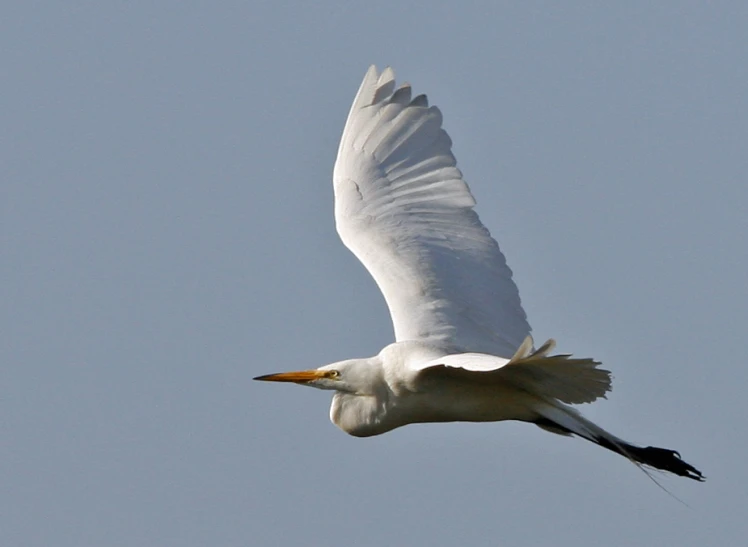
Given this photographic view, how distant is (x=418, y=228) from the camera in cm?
993

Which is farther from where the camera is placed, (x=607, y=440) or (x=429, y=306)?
(x=429, y=306)

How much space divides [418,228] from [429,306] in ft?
2.88

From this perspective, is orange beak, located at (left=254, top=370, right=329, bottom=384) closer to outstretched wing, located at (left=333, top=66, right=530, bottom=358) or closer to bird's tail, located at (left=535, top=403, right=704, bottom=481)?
outstretched wing, located at (left=333, top=66, right=530, bottom=358)

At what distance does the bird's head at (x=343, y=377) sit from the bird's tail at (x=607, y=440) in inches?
42.5

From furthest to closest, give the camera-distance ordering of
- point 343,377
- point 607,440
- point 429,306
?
1. point 429,306
2. point 343,377
3. point 607,440

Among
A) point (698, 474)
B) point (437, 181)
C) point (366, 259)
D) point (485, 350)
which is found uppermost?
point (437, 181)

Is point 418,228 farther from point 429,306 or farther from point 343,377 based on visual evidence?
point 343,377

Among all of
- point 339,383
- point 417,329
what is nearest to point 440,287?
point 417,329

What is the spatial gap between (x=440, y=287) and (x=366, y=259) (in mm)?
641

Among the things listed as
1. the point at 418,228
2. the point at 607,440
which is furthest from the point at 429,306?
the point at 607,440

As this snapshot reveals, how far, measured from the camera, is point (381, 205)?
1016 centimetres

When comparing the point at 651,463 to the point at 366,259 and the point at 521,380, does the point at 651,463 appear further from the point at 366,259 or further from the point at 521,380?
the point at 366,259

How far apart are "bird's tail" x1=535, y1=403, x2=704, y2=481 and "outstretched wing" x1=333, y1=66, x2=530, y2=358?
0.77 meters

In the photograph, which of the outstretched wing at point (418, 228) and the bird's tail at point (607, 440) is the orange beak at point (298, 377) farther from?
the bird's tail at point (607, 440)
